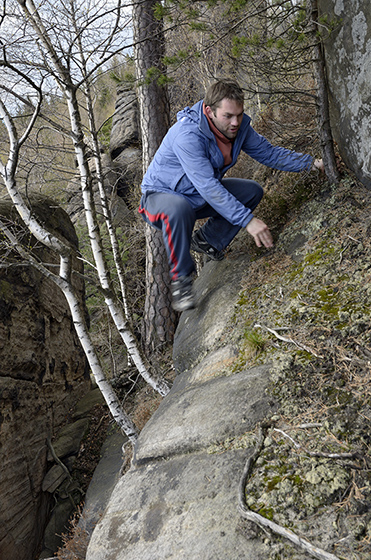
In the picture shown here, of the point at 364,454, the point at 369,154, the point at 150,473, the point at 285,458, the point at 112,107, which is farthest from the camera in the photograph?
the point at 112,107

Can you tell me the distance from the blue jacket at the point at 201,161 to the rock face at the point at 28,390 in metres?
2.86

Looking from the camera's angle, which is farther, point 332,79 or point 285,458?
point 332,79

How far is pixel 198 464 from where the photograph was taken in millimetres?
2514

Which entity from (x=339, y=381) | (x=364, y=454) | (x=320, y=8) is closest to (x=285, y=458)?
(x=364, y=454)

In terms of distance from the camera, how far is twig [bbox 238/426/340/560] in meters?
1.68

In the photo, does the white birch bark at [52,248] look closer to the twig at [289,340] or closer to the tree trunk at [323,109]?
the twig at [289,340]

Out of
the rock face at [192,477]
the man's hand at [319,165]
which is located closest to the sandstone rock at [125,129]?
the man's hand at [319,165]

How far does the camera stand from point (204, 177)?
11.8 ft

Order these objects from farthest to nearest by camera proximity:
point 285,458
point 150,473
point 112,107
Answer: point 112,107 → point 150,473 → point 285,458

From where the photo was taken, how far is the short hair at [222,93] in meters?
3.65

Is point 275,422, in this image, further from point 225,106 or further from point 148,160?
point 148,160

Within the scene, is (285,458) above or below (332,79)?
below

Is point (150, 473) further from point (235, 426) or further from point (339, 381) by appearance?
point (339, 381)

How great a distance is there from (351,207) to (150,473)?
2933 millimetres
